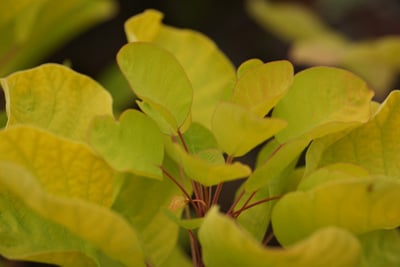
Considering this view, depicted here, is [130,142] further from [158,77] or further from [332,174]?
[332,174]

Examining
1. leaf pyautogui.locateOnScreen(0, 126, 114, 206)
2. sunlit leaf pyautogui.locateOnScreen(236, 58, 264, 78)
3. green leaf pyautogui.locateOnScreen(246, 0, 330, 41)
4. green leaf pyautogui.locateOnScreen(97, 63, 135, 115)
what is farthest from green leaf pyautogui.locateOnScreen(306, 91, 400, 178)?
green leaf pyautogui.locateOnScreen(246, 0, 330, 41)

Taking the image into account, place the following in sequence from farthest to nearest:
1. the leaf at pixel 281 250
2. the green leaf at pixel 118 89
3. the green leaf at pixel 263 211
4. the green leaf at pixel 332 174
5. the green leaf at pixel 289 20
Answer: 1. the green leaf at pixel 289 20
2. the green leaf at pixel 118 89
3. the green leaf at pixel 263 211
4. the green leaf at pixel 332 174
5. the leaf at pixel 281 250

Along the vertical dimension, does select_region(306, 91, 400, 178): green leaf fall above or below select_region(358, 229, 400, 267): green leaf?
above

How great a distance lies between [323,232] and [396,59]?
1138mm

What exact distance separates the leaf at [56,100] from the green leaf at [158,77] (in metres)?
0.08

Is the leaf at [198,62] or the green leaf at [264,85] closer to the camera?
the green leaf at [264,85]

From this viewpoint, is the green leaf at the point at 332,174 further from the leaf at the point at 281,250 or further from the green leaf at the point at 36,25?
the green leaf at the point at 36,25

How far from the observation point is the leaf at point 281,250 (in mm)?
596

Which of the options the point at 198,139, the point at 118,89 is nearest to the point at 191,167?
the point at 198,139

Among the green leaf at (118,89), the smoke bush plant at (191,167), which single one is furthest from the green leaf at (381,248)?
the green leaf at (118,89)

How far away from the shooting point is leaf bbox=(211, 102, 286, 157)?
0.69 m

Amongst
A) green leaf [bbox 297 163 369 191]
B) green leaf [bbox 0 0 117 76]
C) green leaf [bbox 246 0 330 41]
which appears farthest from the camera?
green leaf [bbox 246 0 330 41]

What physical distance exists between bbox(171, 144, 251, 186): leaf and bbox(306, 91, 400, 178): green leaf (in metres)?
0.13

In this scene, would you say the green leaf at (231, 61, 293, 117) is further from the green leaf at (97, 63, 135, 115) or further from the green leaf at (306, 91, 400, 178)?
the green leaf at (97, 63, 135, 115)
